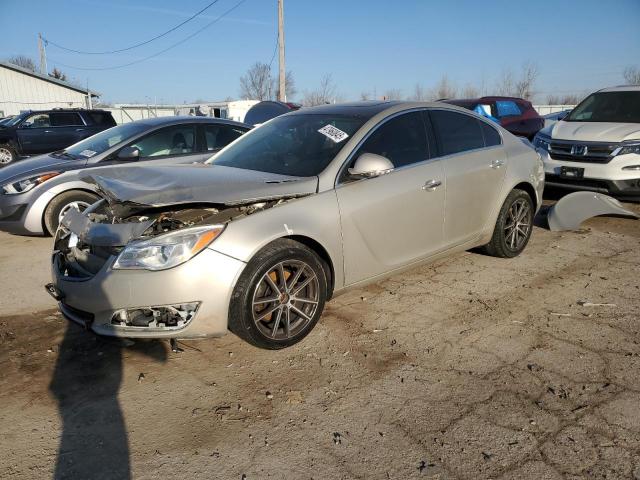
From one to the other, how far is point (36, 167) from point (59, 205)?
0.72m

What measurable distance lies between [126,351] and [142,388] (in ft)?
1.67

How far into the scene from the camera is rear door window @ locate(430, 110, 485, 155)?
13.7 feet

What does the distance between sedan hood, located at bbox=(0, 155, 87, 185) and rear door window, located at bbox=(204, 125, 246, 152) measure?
166 centimetres

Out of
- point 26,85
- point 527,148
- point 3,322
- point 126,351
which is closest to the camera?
point 126,351

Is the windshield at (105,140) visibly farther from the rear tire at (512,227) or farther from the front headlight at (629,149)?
the front headlight at (629,149)

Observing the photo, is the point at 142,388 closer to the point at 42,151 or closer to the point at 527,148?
the point at 527,148

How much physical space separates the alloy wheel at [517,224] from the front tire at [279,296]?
97.5 inches

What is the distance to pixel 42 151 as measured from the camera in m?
15.0

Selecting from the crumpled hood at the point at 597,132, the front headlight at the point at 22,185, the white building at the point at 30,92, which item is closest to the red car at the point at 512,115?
the crumpled hood at the point at 597,132

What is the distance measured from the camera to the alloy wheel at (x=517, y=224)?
4842 mm

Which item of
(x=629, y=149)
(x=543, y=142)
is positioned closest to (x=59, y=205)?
(x=543, y=142)

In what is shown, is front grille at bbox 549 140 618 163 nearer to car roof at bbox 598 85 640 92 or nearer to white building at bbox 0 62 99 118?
car roof at bbox 598 85 640 92

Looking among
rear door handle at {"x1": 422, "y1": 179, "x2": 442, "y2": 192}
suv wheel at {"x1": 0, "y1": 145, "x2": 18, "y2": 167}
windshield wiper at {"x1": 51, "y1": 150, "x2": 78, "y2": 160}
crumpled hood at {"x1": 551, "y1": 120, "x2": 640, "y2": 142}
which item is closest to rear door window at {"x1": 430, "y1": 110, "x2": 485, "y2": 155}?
rear door handle at {"x1": 422, "y1": 179, "x2": 442, "y2": 192}

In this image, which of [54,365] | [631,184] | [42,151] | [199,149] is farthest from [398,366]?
[42,151]
